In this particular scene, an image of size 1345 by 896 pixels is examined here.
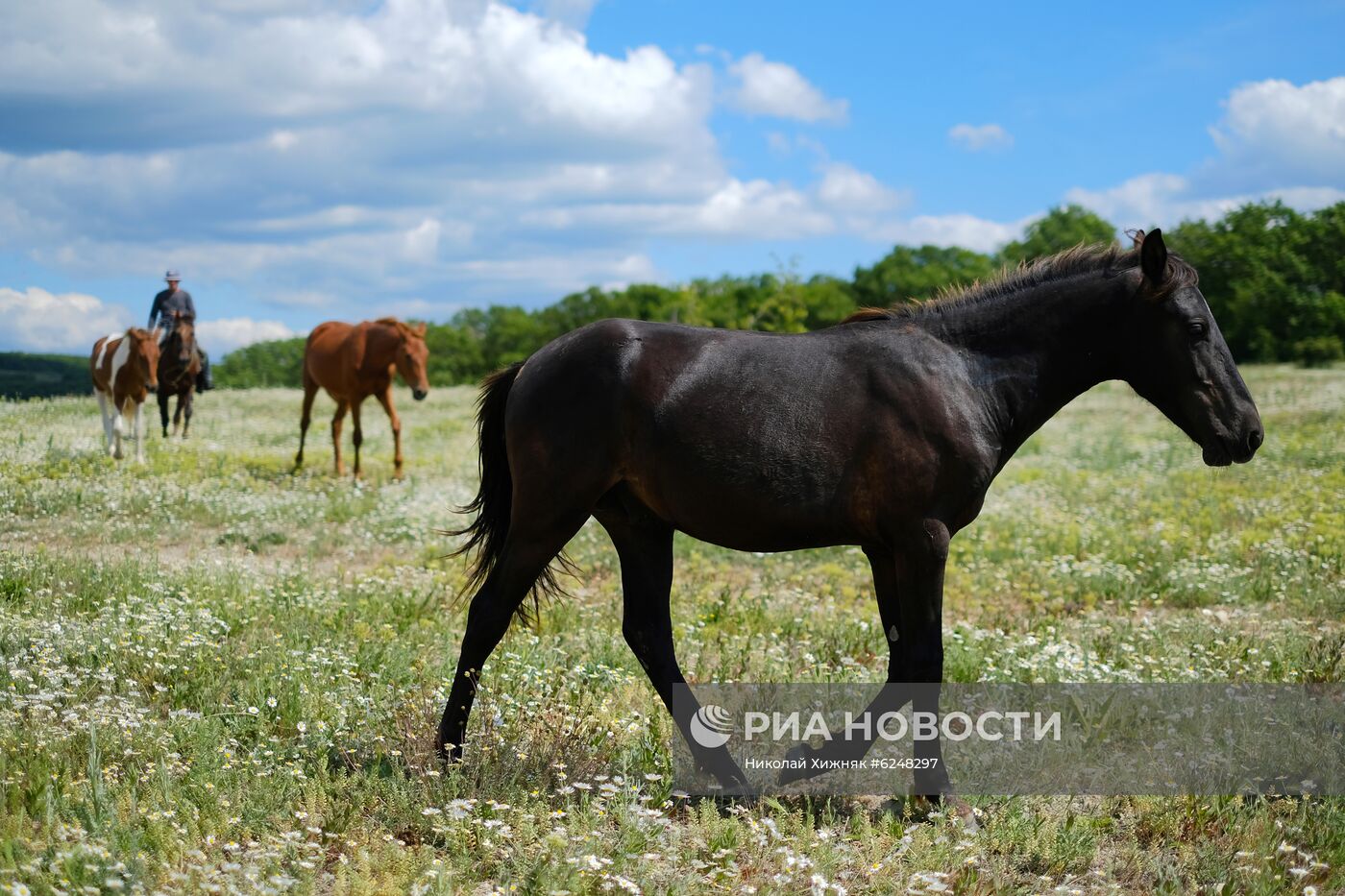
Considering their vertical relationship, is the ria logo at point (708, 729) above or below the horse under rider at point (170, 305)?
below

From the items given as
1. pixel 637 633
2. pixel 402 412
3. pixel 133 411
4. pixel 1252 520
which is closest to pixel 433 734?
pixel 637 633

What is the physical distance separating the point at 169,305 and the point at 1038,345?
1807cm

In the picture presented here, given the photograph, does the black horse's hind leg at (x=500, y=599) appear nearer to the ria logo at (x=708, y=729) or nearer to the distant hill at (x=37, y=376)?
the ria logo at (x=708, y=729)

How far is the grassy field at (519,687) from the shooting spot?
4.30 metres

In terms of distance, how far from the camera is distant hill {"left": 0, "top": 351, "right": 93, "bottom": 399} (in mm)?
20812

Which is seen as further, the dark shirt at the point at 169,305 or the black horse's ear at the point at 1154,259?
the dark shirt at the point at 169,305

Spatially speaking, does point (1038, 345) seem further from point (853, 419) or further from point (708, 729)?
point (708, 729)

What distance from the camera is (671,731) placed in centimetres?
575

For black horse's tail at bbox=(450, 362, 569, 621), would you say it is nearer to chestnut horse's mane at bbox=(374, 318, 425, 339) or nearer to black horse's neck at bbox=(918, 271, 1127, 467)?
black horse's neck at bbox=(918, 271, 1127, 467)

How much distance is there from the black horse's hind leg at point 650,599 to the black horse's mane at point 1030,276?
61.1 inches

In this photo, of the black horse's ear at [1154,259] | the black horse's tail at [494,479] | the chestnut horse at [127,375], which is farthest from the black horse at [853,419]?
the chestnut horse at [127,375]

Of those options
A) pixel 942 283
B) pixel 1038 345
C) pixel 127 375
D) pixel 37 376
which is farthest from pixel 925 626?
pixel 942 283

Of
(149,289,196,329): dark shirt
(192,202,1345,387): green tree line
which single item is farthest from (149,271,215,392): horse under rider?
(192,202,1345,387): green tree line

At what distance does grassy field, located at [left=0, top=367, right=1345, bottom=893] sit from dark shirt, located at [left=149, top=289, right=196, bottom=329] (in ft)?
21.7
